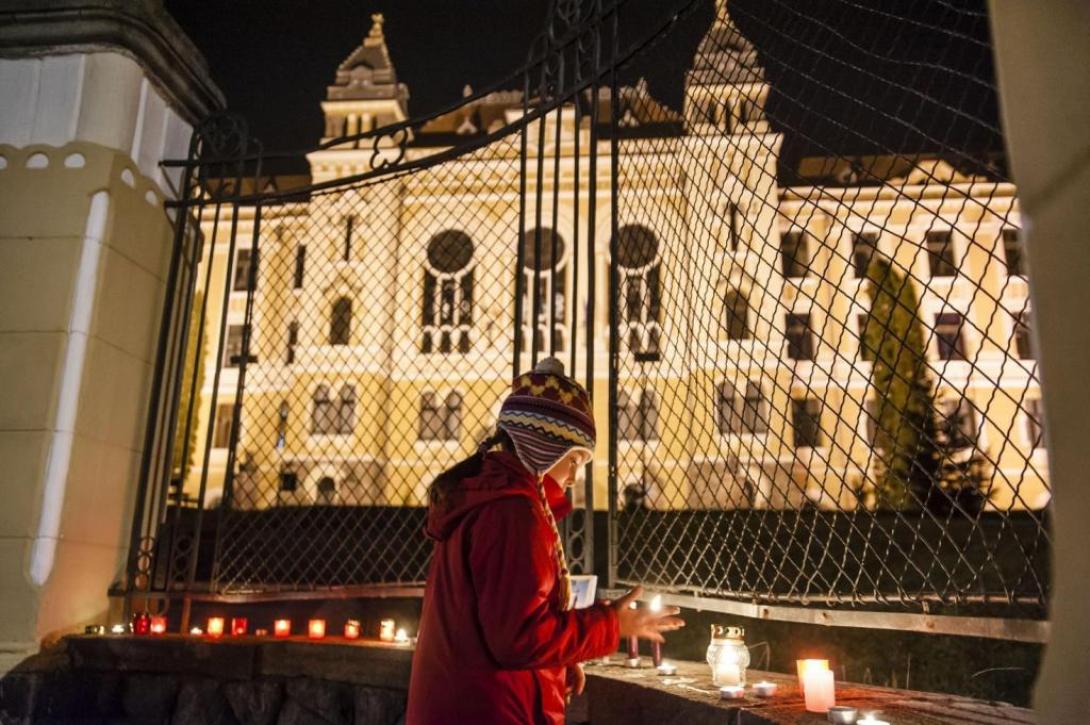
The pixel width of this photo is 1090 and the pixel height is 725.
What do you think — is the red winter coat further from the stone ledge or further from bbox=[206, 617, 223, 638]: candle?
bbox=[206, 617, 223, 638]: candle

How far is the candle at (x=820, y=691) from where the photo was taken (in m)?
1.84

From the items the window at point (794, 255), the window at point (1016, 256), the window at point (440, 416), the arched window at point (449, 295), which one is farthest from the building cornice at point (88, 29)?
the window at point (440, 416)

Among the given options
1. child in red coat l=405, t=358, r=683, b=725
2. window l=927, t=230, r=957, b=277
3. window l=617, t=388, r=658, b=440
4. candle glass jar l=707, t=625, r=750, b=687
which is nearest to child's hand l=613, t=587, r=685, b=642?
child in red coat l=405, t=358, r=683, b=725

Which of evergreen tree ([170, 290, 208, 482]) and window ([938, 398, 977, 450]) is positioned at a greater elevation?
evergreen tree ([170, 290, 208, 482])

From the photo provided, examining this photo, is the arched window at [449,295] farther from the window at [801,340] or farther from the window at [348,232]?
the window at [801,340]

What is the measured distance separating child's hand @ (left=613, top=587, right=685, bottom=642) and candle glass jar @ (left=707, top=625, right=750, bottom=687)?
0.50 meters

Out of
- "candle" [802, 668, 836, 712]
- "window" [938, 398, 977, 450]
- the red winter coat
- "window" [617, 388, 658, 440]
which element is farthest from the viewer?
"window" [617, 388, 658, 440]

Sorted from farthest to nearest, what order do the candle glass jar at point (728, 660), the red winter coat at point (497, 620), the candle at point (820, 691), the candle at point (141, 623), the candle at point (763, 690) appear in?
1. the candle at point (141, 623)
2. the candle glass jar at point (728, 660)
3. the candle at point (763, 690)
4. the candle at point (820, 691)
5. the red winter coat at point (497, 620)

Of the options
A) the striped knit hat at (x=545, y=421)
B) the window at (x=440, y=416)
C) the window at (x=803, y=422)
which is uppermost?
the window at (x=440, y=416)

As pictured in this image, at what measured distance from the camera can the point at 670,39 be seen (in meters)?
3.46

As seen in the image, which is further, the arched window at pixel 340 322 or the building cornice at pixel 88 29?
the arched window at pixel 340 322

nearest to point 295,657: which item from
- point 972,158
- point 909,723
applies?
point 909,723

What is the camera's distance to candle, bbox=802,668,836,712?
184 cm

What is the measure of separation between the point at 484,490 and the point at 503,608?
9.7 inches
